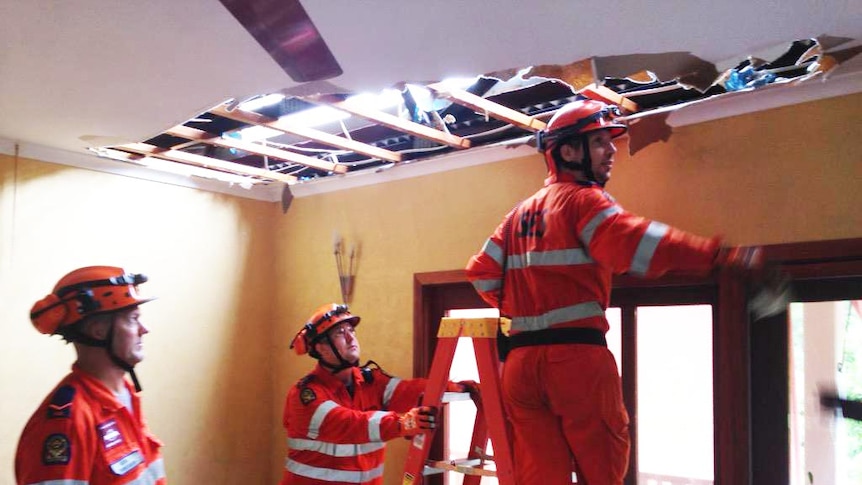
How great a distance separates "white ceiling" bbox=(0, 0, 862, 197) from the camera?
1933 mm

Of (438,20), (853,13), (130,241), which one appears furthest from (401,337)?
(853,13)

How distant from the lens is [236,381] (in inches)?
170

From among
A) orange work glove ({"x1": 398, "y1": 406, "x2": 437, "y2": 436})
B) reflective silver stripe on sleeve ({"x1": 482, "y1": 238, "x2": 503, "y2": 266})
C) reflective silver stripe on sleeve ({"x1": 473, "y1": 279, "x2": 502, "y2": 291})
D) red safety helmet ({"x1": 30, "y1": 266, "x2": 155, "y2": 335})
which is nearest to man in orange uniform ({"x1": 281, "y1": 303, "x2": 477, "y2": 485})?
orange work glove ({"x1": 398, "y1": 406, "x2": 437, "y2": 436})

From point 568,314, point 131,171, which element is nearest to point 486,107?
point 568,314

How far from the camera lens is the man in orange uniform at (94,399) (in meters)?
1.94

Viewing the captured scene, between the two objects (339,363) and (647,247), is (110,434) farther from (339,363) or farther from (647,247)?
(647,247)

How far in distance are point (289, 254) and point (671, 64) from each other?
111 inches

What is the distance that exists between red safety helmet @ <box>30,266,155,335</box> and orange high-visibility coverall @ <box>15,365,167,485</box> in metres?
0.16

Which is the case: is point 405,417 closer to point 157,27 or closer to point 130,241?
point 157,27

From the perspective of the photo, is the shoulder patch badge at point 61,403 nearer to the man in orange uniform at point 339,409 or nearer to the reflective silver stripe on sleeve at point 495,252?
the man in orange uniform at point 339,409

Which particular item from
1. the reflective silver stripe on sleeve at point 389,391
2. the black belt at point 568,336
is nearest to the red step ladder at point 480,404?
the black belt at point 568,336

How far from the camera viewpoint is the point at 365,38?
7.06 ft

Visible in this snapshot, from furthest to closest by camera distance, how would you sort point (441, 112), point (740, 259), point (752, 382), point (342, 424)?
point (441, 112) → point (342, 424) → point (752, 382) → point (740, 259)

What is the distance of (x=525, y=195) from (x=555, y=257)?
119 centimetres
